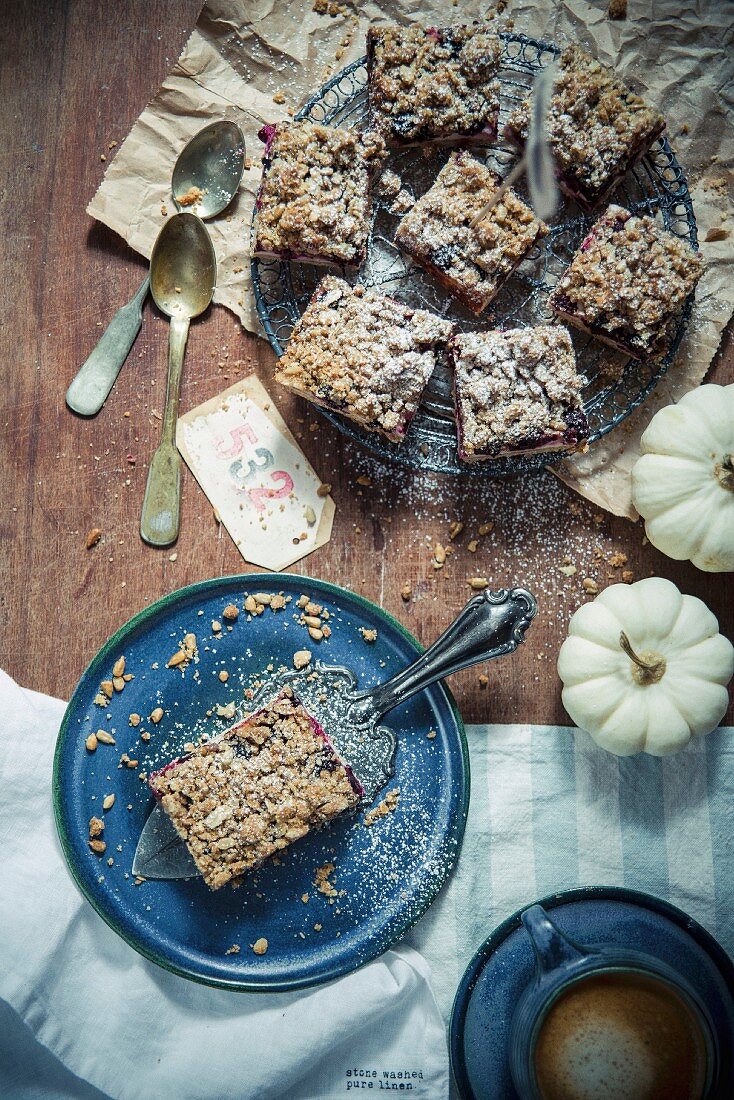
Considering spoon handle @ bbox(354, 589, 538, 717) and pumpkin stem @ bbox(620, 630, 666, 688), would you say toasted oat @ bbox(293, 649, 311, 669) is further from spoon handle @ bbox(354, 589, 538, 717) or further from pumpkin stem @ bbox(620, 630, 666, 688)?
pumpkin stem @ bbox(620, 630, 666, 688)

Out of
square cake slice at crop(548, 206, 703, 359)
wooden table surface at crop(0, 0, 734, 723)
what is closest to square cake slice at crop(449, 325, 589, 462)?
square cake slice at crop(548, 206, 703, 359)

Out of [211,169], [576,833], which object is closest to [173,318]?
[211,169]

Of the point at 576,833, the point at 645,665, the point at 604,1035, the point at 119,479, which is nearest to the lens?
the point at 604,1035

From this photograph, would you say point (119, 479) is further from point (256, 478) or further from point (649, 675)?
point (649, 675)

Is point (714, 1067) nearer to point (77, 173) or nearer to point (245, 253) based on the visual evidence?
point (245, 253)

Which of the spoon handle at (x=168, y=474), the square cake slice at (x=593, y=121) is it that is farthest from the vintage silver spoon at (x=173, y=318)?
the square cake slice at (x=593, y=121)

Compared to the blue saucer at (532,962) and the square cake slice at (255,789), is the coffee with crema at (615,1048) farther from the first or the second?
the square cake slice at (255,789)
